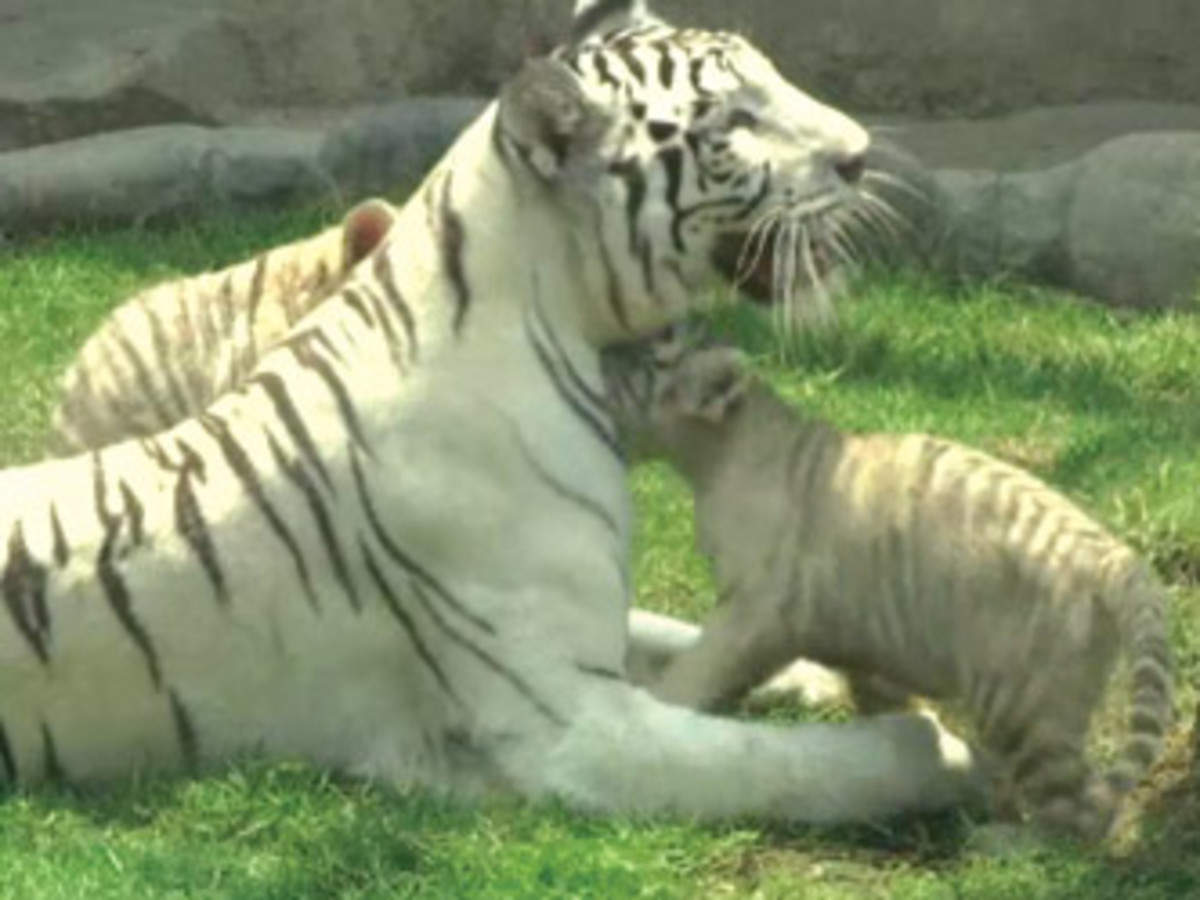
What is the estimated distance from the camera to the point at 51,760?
5.45m

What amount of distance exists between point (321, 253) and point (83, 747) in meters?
1.47

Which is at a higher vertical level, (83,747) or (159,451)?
(159,451)

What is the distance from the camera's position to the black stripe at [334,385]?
17.7ft

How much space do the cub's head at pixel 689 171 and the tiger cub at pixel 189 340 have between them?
1.11m

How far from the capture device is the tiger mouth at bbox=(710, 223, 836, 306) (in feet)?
17.9

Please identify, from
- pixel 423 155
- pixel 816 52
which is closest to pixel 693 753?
pixel 423 155

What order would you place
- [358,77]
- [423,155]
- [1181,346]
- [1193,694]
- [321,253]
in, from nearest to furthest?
[1193,694]
[321,253]
[1181,346]
[423,155]
[358,77]

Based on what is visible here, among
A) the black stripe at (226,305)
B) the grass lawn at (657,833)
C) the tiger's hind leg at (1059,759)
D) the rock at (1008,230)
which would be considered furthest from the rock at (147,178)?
the tiger's hind leg at (1059,759)

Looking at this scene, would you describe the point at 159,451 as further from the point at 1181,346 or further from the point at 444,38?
the point at 444,38

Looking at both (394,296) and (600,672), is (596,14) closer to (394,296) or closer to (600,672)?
(394,296)

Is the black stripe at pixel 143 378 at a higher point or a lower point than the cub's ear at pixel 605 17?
lower

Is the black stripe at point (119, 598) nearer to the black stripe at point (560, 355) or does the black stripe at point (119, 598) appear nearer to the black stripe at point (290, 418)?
the black stripe at point (290, 418)

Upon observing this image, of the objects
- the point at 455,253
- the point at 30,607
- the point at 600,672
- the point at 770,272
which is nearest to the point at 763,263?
the point at 770,272

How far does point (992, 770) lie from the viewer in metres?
5.44
